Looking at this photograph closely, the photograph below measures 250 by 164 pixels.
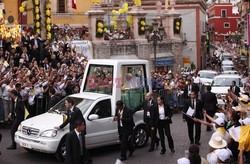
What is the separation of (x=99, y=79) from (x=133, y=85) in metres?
1.14

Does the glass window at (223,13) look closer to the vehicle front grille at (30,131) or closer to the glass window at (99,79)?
the glass window at (99,79)

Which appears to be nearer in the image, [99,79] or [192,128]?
[192,128]

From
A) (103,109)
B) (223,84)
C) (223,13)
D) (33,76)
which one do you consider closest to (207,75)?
(223,84)

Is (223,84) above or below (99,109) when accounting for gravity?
above

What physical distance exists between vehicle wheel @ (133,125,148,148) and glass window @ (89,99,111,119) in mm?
1151

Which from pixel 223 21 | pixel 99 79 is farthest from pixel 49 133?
pixel 223 21

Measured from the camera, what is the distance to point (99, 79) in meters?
14.8

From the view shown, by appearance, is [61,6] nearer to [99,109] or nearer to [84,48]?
[84,48]

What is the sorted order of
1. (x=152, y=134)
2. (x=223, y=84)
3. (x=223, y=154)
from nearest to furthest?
1. (x=223, y=154)
2. (x=152, y=134)
3. (x=223, y=84)

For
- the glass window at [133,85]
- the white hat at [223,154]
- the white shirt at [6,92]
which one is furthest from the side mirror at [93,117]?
the white hat at [223,154]

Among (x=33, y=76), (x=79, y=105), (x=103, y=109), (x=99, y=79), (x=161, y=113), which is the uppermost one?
(x=33, y=76)

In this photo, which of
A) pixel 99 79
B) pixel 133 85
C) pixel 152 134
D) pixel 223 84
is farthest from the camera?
pixel 223 84

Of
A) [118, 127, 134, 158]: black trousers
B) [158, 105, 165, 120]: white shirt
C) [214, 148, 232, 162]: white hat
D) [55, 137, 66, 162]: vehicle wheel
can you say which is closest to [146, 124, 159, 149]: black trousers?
[158, 105, 165, 120]: white shirt

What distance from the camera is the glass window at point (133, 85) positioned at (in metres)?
14.7
